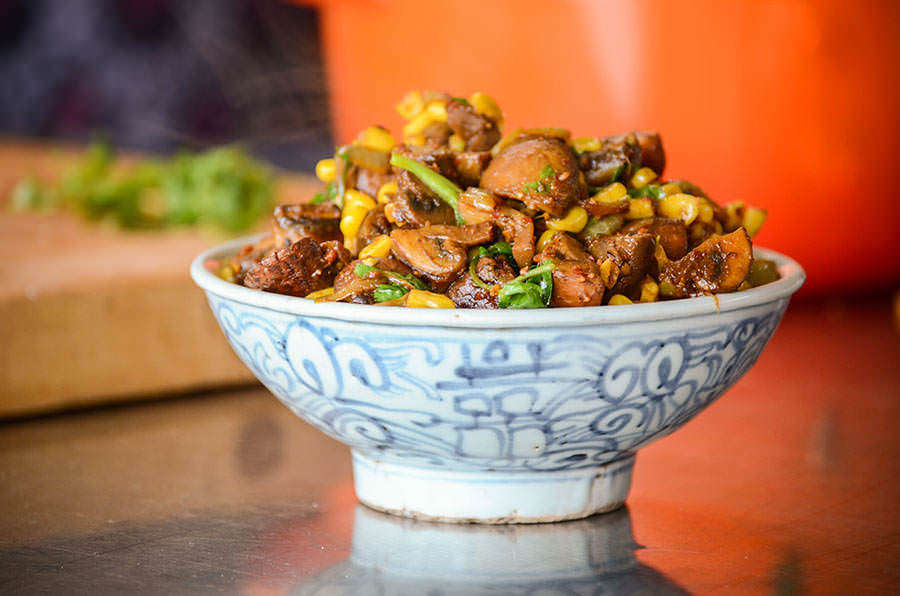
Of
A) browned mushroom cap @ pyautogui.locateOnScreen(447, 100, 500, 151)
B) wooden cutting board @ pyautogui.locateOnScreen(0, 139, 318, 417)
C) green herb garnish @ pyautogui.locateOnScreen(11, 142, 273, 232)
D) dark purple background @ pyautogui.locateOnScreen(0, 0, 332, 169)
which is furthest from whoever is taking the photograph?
dark purple background @ pyautogui.locateOnScreen(0, 0, 332, 169)

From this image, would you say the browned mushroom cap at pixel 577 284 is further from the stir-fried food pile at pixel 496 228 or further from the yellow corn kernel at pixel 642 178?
the yellow corn kernel at pixel 642 178

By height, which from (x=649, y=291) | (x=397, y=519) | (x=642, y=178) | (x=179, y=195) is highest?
(x=642, y=178)

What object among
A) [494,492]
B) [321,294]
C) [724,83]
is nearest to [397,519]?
[494,492]

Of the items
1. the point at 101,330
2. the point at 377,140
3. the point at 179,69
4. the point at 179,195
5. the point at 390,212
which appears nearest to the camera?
the point at 390,212

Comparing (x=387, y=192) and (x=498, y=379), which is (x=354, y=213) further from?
(x=498, y=379)

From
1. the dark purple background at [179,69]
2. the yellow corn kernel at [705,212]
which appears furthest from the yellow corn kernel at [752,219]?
the dark purple background at [179,69]

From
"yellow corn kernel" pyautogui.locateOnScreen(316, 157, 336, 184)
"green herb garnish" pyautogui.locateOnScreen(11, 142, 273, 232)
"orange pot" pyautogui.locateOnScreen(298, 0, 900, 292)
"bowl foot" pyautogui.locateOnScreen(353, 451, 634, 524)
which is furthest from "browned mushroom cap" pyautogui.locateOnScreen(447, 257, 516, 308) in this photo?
"green herb garnish" pyautogui.locateOnScreen(11, 142, 273, 232)

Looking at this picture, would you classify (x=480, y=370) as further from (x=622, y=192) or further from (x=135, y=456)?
(x=135, y=456)

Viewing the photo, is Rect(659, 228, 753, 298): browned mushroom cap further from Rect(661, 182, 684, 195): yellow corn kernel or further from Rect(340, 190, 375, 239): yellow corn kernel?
Rect(340, 190, 375, 239): yellow corn kernel
